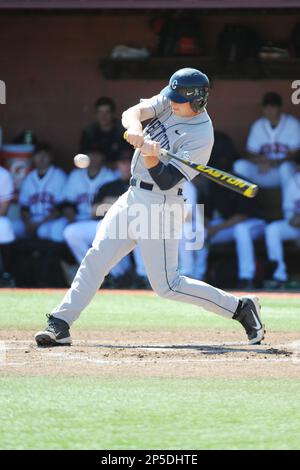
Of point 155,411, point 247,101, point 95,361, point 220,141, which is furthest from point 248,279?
point 155,411

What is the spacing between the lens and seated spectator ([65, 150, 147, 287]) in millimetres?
10500

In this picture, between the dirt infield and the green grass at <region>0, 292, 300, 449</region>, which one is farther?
the dirt infield

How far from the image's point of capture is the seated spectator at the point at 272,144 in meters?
10.9

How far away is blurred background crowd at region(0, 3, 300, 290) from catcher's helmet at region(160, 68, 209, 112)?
457 cm

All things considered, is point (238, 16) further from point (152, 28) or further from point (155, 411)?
point (155, 411)

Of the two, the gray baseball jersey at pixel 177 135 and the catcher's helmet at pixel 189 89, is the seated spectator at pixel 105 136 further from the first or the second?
the catcher's helmet at pixel 189 89

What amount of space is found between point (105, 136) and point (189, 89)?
5.45 meters

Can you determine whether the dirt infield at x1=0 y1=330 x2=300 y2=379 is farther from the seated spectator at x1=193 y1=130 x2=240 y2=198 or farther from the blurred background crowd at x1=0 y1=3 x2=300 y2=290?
the seated spectator at x1=193 y1=130 x2=240 y2=198

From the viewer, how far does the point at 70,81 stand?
39.7 feet

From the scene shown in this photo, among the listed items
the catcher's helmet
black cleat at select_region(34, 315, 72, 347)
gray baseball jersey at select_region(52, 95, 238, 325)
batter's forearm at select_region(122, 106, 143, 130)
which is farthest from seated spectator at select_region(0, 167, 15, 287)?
the catcher's helmet

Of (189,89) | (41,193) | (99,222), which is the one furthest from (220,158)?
(189,89)

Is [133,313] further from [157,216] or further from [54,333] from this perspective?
[157,216]

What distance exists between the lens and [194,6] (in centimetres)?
1024

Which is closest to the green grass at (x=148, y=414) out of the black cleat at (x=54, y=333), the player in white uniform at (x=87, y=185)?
the black cleat at (x=54, y=333)
